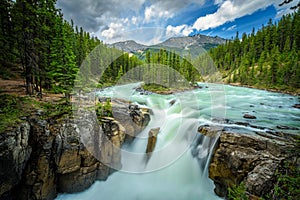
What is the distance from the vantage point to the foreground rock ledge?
525 centimetres

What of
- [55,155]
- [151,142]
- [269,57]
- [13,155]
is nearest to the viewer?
[13,155]

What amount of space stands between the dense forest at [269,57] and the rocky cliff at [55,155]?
36236 millimetres

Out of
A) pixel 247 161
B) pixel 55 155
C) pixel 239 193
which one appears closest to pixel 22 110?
pixel 55 155

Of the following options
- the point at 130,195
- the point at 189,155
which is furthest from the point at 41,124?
the point at 189,155

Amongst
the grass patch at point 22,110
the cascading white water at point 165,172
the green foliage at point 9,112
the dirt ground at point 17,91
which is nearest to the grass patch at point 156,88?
the cascading white water at point 165,172

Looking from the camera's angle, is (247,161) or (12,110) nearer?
(247,161)

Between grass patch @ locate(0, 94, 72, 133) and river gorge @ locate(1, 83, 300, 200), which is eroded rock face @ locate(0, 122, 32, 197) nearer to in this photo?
river gorge @ locate(1, 83, 300, 200)

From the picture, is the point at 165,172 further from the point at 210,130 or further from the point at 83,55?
the point at 83,55

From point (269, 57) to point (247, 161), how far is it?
5195 centimetres

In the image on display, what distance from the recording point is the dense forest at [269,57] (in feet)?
103

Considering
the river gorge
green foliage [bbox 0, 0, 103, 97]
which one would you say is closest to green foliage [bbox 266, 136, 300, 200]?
the river gorge

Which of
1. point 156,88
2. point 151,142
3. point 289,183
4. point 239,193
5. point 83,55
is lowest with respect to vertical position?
point 151,142

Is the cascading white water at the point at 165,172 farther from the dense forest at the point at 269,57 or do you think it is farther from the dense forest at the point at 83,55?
the dense forest at the point at 269,57

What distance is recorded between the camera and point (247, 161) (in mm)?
6066
